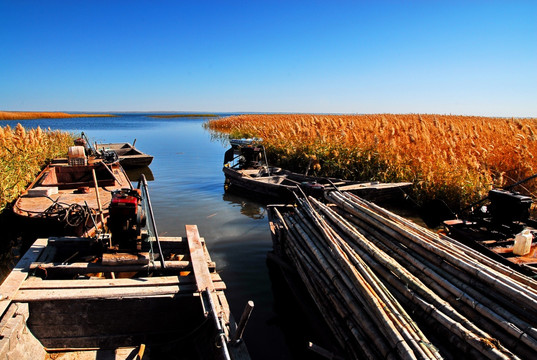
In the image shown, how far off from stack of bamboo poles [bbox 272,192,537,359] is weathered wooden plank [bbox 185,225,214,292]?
167 centimetres

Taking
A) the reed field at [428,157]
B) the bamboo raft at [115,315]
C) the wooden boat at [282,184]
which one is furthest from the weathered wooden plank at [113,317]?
the reed field at [428,157]

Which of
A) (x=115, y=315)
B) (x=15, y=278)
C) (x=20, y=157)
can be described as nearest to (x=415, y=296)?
(x=115, y=315)

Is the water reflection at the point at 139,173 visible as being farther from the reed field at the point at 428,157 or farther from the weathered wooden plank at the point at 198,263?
the weathered wooden plank at the point at 198,263

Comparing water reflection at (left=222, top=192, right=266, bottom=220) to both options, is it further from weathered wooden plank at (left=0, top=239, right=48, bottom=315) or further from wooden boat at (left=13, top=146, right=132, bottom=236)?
weathered wooden plank at (left=0, top=239, right=48, bottom=315)

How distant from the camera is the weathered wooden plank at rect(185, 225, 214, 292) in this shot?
4.78m

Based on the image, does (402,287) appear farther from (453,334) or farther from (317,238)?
(317,238)

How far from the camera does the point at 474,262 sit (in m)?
4.23

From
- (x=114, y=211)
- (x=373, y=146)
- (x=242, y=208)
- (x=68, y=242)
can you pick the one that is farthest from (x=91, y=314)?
(x=373, y=146)

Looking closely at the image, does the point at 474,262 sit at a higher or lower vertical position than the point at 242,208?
higher

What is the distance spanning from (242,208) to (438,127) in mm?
10892

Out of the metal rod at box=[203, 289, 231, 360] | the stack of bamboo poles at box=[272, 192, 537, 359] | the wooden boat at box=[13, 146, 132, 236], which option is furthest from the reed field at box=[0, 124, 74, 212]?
the stack of bamboo poles at box=[272, 192, 537, 359]

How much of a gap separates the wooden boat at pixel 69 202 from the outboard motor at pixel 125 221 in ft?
1.27

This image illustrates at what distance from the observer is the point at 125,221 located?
5.52m

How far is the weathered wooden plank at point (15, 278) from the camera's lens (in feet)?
14.0
